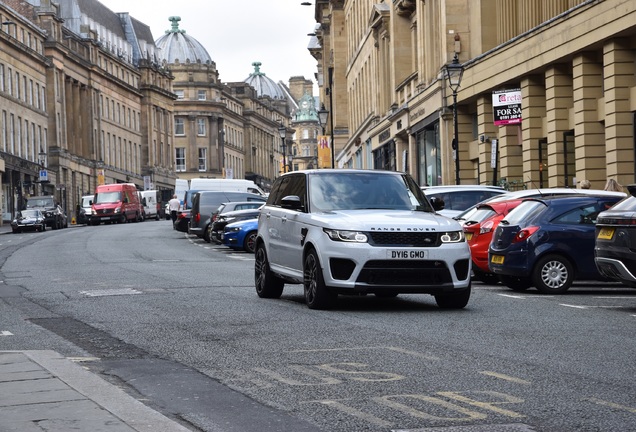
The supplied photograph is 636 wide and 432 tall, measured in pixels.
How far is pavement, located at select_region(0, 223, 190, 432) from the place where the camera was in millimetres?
7191

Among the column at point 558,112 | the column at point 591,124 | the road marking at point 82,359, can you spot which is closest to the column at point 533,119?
the column at point 558,112

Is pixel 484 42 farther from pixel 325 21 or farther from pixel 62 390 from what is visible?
pixel 325 21

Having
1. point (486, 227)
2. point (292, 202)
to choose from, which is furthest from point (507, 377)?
point (486, 227)

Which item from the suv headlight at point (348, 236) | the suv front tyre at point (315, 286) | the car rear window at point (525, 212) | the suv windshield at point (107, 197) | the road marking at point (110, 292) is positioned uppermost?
the suv windshield at point (107, 197)

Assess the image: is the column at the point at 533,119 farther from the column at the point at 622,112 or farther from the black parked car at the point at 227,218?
the black parked car at the point at 227,218

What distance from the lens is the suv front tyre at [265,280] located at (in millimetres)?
17328

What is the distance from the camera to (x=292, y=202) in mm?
15930

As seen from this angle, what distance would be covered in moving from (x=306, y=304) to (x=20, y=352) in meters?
6.07

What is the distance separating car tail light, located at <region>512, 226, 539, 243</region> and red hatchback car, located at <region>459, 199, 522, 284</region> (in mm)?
1631

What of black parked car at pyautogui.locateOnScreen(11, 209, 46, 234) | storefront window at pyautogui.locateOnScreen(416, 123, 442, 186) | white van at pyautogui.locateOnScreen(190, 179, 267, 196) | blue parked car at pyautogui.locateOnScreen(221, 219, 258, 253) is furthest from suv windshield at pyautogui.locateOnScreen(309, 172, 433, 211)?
black parked car at pyautogui.locateOnScreen(11, 209, 46, 234)

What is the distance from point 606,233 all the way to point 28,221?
57461mm

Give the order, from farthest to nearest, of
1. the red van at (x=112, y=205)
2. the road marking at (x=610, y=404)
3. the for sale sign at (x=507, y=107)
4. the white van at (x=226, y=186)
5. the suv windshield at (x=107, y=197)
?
1. the suv windshield at (x=107, y=197)
2. the red van at (x=112, y=205)
3. the white van at (x=226, y=186)
4. the for sale sign at (x=507, y=107)
5. the road marking at (x=610, y=404)

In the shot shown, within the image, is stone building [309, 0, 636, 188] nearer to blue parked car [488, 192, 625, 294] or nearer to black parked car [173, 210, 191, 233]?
black parked car [173, 210, 191, 233]

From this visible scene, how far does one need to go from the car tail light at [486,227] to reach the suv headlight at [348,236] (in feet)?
20.9
